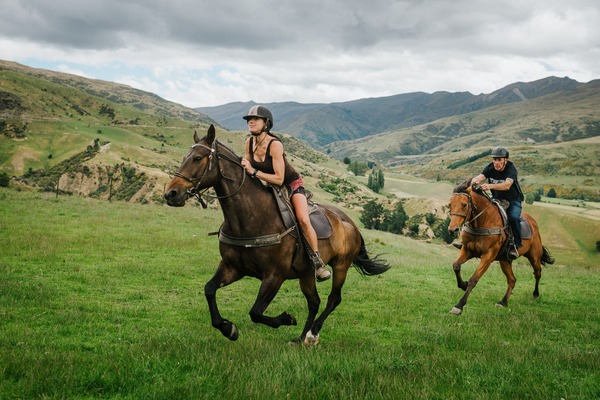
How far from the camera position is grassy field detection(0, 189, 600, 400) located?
5652 millimetres

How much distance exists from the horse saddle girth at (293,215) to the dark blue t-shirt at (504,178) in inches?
284

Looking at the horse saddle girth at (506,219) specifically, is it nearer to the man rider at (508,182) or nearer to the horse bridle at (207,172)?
the man rider at (508,182)

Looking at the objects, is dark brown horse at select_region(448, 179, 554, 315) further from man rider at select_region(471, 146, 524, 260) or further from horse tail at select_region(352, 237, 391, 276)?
horse tail at select_region(352, 237, 391, 276)

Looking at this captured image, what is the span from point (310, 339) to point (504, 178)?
878cm

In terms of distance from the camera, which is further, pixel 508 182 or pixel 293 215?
pixel 508 182

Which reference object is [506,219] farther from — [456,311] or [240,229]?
[240,229]

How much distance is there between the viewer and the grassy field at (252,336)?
565cm

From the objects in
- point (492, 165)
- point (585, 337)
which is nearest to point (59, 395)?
point (585, 337)

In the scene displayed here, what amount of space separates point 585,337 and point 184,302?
32.9 ft

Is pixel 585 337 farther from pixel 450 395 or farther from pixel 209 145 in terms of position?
pixel 209 145

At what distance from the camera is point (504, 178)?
1343 centimetres

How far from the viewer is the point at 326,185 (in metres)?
156

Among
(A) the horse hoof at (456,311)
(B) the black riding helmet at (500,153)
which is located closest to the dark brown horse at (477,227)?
(A) the horse hoof at (456,311)

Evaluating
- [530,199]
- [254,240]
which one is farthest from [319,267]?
[530,199]
